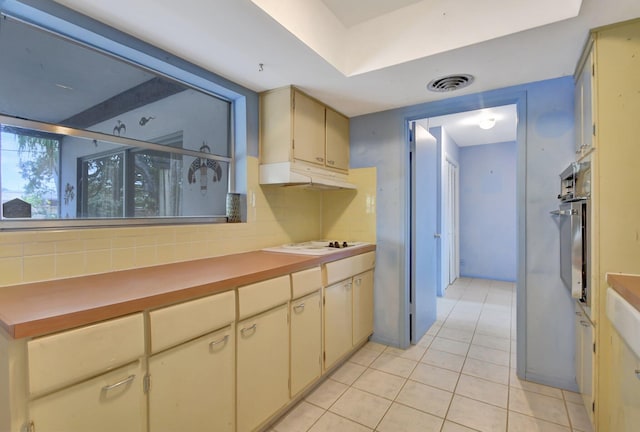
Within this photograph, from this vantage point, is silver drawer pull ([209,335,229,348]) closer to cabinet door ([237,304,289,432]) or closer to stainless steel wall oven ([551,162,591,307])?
cabinet door ([237,304,289,432])

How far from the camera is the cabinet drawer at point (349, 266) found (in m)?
2.17

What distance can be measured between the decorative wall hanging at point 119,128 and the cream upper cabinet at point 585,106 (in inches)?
105

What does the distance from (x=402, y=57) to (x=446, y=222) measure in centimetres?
344

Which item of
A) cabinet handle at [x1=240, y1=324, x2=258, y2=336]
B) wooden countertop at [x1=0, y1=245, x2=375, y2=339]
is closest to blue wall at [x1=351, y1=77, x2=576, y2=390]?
wooden countertop at [x1=0, y1=245, x2=375, y2=339]

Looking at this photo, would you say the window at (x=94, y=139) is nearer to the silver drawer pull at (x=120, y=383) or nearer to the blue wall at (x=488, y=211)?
the silver drawer pull at (x=120, y=383)

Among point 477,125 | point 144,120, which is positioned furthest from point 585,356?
point 477,125

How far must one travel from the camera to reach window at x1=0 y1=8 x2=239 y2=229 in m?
1.39

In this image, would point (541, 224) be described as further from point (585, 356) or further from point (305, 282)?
point (305, 282)

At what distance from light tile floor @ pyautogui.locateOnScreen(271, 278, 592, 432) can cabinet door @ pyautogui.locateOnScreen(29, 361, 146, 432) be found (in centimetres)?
92

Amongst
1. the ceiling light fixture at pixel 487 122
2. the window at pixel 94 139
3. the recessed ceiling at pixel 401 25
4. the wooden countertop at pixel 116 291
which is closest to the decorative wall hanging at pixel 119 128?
the window at pixel 94 139

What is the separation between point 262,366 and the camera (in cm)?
160

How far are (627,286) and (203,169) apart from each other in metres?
2.52

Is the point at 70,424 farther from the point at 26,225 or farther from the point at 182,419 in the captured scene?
the point at 26,225

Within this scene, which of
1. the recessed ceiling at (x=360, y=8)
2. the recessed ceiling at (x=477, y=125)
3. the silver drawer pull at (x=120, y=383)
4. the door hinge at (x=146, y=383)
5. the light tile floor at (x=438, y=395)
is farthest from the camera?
the recessed ceiling at (x=477, y=125)
